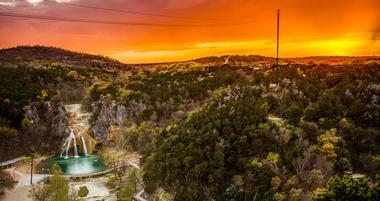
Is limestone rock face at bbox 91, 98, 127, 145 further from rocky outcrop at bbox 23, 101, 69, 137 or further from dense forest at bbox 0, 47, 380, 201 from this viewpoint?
dense forest at bbox 0, 47, 380, 201

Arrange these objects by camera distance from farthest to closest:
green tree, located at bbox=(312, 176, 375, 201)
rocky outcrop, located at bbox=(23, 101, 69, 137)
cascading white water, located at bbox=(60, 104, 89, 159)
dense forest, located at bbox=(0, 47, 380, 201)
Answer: rocky outcrop, located at bbox=(23, 101, 69, 137), cascading white water, located at bbox=(60, 104, 89, 159), dense forest, located at bbox=(0, 47, 380, 201), green tree, located at bbox=(312, 176, 375, 201)

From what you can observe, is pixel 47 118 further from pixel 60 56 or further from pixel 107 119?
pixel 60 56

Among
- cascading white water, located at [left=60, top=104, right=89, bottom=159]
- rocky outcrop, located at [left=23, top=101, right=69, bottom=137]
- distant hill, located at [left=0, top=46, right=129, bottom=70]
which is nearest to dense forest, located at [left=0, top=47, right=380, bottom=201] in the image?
rocky outcrop, located at [left=23, top=101, right=69, bottom=137]

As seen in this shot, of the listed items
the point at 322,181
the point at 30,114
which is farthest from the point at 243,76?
the point at 30,114

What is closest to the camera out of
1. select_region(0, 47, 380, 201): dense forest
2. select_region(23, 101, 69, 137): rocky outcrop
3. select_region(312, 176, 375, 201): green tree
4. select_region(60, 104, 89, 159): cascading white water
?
select_region(312, 176, 375, 201): green tree

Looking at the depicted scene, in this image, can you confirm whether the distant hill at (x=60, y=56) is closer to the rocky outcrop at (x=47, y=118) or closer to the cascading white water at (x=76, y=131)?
the cascading white water at (x=76, y=131)

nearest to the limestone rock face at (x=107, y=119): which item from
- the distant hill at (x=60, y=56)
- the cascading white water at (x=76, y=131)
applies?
the cascading white water at (x=76, y=131)
